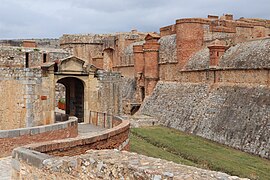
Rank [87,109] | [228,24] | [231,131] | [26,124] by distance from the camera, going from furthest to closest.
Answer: [228,24]
[231,131]
[87,109]
[26,124]

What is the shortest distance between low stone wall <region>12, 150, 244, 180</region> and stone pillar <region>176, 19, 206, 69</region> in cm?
2288

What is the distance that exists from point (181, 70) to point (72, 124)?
16720 millimetres

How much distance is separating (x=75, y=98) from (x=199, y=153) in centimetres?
720

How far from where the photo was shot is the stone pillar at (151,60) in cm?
3200

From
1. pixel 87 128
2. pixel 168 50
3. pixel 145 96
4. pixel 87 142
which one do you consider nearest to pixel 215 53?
pixel 168 50

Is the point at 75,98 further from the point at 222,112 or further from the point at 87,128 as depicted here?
the point at 222,112

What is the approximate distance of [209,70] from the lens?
24.6 m

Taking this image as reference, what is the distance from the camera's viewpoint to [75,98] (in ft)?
66.0

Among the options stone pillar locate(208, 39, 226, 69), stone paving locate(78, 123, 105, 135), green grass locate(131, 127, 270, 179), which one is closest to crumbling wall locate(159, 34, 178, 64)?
stone pillar locate(208, 39, 226, 69)

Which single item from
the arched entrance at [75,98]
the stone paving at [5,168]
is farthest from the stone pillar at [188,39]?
the stone paving at [5,168]

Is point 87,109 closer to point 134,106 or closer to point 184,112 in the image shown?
point 184,112

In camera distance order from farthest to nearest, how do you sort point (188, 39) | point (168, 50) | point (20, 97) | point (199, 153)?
point (168, 50) < point (188, 39) < point (199, 153) < point (20, 97)

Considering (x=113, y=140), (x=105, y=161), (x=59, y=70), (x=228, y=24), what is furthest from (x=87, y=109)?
(x=228, y=24)

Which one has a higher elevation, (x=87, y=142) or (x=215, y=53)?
(x=215, y=53)
